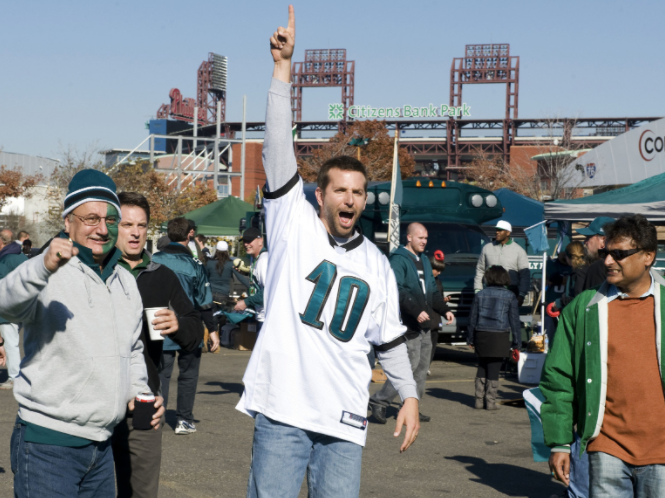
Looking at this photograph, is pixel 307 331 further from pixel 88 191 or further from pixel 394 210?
pixel 394 210

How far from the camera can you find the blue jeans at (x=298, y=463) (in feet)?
10.9

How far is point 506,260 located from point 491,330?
351 cm

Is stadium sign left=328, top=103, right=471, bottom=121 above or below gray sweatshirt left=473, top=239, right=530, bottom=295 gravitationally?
above

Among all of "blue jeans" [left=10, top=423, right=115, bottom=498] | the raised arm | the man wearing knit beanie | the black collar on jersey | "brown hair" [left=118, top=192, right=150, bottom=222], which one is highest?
the raised arm

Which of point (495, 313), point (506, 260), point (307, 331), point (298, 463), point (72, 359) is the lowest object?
point (298, 463)

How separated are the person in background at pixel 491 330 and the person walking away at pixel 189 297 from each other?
350 cm

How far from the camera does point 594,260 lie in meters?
9.85

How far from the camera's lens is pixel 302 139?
92312 mm

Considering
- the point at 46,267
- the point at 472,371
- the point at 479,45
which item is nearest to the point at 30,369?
the point at 46,267

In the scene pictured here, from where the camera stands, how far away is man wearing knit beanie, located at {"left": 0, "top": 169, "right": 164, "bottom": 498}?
3.11 metres

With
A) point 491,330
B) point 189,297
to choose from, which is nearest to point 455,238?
point 491,330

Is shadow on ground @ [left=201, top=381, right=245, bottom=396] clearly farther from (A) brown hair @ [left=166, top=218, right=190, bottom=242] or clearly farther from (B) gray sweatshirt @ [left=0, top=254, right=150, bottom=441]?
(B) gray sweatshirt @ [left=0, top=254, right=150, bottom=441]

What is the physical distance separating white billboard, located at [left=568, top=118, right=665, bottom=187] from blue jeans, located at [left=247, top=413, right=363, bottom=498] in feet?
49.5

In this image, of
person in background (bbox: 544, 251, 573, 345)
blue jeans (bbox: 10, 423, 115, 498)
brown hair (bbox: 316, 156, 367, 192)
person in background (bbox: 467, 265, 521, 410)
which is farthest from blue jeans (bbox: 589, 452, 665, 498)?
person in background (bbox: 544, 251, 573, 345)
